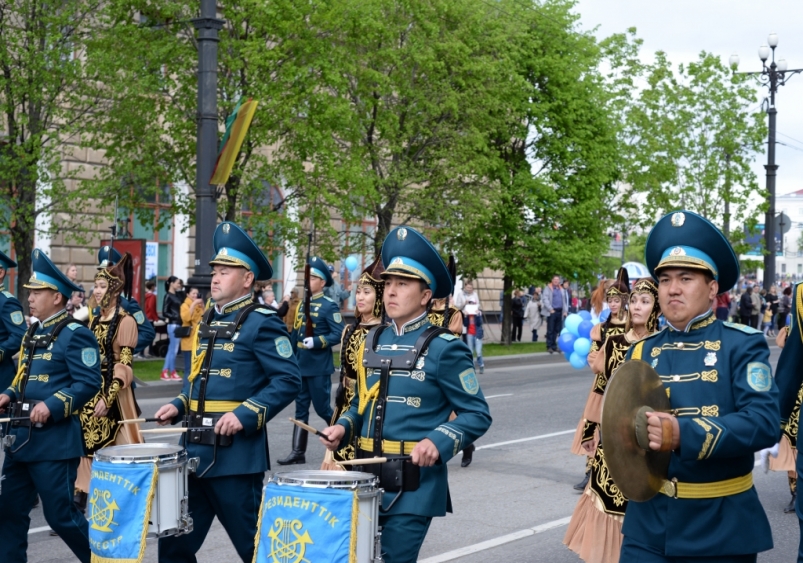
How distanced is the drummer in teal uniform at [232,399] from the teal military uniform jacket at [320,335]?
608cm

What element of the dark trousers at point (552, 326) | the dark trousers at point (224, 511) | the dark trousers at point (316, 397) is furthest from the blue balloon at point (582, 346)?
the dark trousers at point (552, 326)

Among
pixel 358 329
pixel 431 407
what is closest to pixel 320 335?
pixel 358 329

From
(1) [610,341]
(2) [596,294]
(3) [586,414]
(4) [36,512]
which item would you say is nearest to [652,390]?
(1) [610,341]

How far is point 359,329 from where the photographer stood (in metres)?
9.49

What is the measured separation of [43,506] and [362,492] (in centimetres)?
263

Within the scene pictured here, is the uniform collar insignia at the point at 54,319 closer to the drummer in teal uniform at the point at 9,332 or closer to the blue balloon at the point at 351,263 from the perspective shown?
the drummer in teal uniform at the point at 9,332

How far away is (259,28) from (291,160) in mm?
2707

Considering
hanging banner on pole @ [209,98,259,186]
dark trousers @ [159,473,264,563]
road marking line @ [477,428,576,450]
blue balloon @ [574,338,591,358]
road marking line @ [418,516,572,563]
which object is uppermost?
hanging banner on pole @ [209,98,259,186]

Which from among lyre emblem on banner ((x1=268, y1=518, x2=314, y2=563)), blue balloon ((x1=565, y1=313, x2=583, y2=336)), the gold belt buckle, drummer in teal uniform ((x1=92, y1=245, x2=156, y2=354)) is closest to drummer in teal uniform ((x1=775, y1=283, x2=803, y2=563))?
the gold belt buckle

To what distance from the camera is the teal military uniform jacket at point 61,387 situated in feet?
21.1

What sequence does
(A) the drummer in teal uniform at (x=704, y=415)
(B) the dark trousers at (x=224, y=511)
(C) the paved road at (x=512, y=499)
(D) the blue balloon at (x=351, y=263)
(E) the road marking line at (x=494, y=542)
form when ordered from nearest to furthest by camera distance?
(A) the drummer in teal uniform at (x=704, y=415) → (B) the dark trousers at (x=224, y=511) → (E) the road marking line at (x=494, y=542) → (C) the paved road at (x=512, y=499) → (D) the blue balloon at (x=351, y=263)

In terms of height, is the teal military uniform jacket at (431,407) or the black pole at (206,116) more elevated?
the black pole at (206,116)

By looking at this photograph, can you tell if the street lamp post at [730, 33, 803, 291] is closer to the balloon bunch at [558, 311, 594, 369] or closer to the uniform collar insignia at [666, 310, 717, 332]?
the balloon bunch at [558, 311, 594, 369]

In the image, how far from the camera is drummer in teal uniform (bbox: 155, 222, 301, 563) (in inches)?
225
